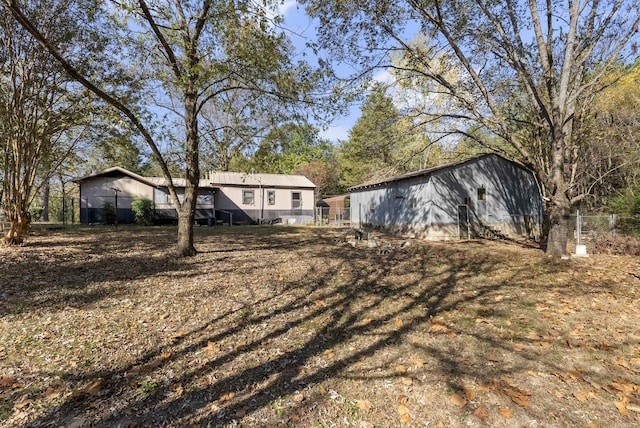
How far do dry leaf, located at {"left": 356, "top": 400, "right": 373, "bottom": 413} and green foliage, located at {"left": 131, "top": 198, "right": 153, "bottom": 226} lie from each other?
825 inches

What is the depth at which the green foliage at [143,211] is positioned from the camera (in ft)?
66.6

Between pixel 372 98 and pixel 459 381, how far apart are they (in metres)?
9.90

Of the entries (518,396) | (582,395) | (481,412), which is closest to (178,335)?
(481,412)

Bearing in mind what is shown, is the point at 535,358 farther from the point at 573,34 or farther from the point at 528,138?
the point at 528,138

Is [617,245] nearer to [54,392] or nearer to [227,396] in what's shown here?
[227,396]

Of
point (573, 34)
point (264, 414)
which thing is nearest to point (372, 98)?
point (573, 34)

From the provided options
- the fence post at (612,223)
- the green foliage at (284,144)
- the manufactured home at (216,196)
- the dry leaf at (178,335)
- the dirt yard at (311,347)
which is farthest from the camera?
the manufactured home at (216,196)

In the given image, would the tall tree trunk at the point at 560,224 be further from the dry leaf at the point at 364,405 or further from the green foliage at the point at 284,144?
the dry leaf at the point at 364,405

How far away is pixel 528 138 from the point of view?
14672 mm

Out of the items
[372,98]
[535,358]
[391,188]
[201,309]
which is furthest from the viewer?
[391,188]

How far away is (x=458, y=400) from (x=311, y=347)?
1.69 meters

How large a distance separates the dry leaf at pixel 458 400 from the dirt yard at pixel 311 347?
0.04 m

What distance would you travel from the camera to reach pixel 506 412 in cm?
265

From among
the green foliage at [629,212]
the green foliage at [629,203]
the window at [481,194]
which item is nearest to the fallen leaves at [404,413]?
the green foliage at [629,212]
